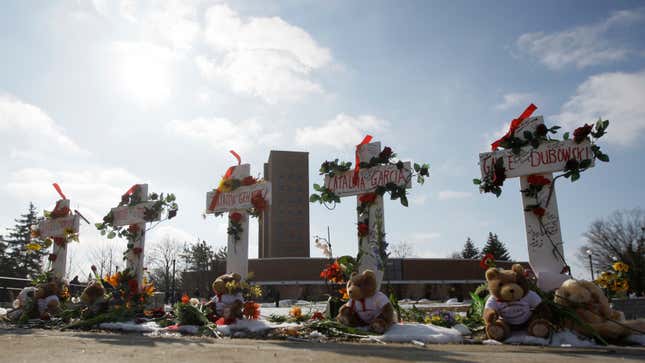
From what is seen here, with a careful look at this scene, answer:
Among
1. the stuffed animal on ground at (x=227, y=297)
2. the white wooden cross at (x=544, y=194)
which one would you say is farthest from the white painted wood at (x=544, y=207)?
the stuffed animal on ground at (x=227, y=297)

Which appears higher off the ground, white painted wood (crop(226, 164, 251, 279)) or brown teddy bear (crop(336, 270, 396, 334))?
white painted wood (crop(226, 164, 251, 279))

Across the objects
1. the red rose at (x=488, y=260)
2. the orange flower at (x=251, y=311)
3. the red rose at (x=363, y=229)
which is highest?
the red rose at (x=363, y=229)

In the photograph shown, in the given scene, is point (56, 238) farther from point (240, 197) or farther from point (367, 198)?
point (367, 198)

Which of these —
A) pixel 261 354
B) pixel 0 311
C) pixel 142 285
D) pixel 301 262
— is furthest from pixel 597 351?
pixel 301 262

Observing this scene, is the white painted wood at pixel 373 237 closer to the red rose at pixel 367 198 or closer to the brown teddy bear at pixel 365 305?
the red rose at pixel 367 198

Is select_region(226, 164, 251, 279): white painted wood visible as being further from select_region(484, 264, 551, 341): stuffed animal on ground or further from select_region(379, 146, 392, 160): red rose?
select_region(484, 264, 551, 341): stuffed animal on ground

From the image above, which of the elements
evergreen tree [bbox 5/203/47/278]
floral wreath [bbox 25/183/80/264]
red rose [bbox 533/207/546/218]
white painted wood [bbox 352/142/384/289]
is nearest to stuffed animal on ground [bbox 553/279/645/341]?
red rose [bbox 533/207/546/218]

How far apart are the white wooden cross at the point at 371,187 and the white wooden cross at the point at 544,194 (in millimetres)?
2021

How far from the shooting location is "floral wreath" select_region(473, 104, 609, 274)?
7.51 meters

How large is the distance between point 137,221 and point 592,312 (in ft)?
35.4

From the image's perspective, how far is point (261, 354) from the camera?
185 inches

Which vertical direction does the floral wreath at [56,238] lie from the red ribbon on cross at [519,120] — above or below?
below

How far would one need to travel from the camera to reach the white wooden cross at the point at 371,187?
8977 mm

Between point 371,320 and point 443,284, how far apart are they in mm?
51158
